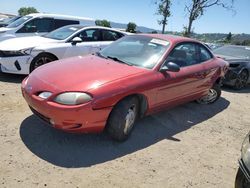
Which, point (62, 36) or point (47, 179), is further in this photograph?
point (62, 36)

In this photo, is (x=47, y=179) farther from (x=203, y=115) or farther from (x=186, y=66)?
(x=203, y=115)

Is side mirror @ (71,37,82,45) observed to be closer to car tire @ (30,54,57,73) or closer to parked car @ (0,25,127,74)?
parked car @ (0,25,127,74)

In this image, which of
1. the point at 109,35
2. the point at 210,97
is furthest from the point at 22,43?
the point at 210,97

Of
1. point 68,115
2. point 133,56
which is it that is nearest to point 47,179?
point 68,115

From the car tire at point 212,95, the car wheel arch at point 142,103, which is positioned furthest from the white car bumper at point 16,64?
the car tire at point 212,95

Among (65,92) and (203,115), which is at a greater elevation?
(65,92)

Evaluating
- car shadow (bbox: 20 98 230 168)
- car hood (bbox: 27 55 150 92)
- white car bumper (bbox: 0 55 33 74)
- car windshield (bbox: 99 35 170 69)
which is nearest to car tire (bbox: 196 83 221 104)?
car shadow (bbox: 20 98 230 168)


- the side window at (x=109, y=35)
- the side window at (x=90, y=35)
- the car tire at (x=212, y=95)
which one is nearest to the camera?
the car tire at (x=212, y=95)

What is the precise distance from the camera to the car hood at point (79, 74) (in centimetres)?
368

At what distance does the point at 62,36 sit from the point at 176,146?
454 centimetres

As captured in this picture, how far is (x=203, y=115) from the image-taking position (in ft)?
18.7

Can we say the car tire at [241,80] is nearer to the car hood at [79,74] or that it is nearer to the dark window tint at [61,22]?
the car hood at [79,74]

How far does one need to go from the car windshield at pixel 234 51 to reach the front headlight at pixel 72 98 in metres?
6.79

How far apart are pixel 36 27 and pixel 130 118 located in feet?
22.7
